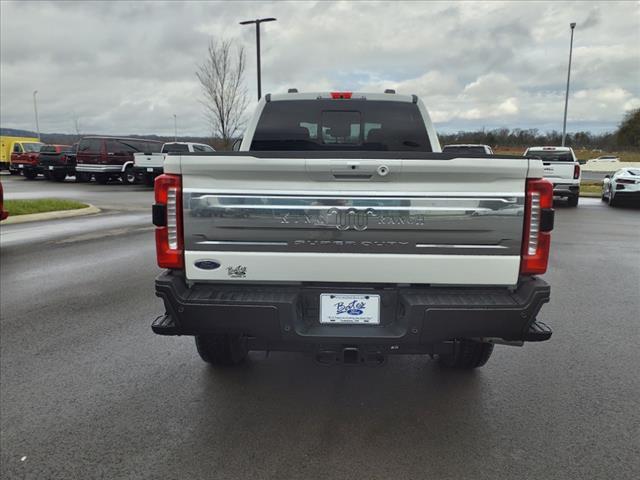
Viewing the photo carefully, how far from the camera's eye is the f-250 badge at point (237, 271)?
291 cm

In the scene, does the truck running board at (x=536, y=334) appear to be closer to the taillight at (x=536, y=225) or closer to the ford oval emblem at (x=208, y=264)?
the taillight at (x=536, y=225)

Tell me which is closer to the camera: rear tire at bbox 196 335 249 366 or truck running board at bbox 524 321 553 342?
truck running board at bbox 524 321 553 342

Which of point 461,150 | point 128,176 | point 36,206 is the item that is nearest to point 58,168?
point 128,176

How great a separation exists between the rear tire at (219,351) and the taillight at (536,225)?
2054 millimetres

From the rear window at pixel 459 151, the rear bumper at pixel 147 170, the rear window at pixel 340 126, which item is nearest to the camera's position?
the rear window at pixel 459 151

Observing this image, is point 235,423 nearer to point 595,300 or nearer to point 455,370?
point 455,370

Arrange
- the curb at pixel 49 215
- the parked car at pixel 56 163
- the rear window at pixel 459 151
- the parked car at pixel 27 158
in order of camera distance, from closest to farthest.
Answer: the rear window at pixel 459 151 < the curb at pixel 49 215 < the parked car at pixel 56 163 < the parked car at pixel 27 158

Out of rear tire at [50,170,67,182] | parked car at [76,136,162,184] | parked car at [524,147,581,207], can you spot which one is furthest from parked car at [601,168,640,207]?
rear tire at [50,170,67,182]

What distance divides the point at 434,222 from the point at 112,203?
54.0 ft

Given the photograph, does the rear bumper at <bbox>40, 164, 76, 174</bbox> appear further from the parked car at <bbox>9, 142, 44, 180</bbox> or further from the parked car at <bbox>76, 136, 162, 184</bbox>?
the parked car at <bbox>76, 136, 162, 184</bbox>

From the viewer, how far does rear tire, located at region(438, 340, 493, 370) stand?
12.1 ft

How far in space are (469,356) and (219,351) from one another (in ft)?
6.22

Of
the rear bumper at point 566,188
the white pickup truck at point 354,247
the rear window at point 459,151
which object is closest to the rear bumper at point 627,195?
the rear bumper at point 566,188

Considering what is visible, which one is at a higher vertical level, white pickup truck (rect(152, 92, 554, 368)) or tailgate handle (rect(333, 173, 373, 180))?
tailgate handle (rect(333, 173, 373, 180))
